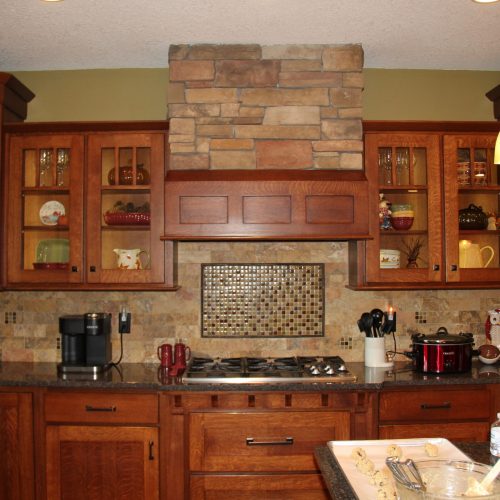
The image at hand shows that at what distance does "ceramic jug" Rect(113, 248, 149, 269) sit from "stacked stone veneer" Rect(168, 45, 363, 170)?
A: 0.54m

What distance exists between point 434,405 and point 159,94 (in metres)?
2.43

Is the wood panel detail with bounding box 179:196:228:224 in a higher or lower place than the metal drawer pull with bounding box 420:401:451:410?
higher

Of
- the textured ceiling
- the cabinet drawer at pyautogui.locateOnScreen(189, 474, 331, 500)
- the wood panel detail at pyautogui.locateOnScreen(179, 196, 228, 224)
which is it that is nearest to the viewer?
the textured ceiling

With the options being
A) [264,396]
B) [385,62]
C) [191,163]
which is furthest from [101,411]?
[385,62]

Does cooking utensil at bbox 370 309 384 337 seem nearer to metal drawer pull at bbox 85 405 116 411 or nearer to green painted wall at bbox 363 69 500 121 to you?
green painted wall at bbox 363 69 500 121

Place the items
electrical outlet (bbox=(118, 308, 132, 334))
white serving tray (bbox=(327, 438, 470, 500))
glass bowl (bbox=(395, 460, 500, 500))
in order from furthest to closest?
electrical outlet (bbox=(118, 308, 132, 334)) < white serving tray (bbox=(327, 438, 470, 500)) < glass bowl (bbox=(395, 460, 500, 500))

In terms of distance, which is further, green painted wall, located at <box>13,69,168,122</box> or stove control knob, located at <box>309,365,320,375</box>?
green painted wall, located at <box>13,69,168,122</box>

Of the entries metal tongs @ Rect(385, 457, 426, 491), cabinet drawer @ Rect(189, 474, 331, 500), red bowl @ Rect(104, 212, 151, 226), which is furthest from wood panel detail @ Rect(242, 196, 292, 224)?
metal tongs @ Rect(385, 457, 426, 491)

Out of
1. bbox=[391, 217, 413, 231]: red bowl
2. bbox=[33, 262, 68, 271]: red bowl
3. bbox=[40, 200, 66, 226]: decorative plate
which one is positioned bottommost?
bbox=[33, 262, 68, 271]: red bowl

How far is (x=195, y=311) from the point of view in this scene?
3406 mm

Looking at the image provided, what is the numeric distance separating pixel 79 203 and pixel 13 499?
1.61 metres

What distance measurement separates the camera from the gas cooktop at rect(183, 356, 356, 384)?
2818 millimetres

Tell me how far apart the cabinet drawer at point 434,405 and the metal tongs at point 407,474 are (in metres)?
1.49

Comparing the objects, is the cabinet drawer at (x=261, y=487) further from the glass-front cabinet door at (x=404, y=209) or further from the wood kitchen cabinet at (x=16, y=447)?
the glass-front cabinet door at (x=404, y=209)
